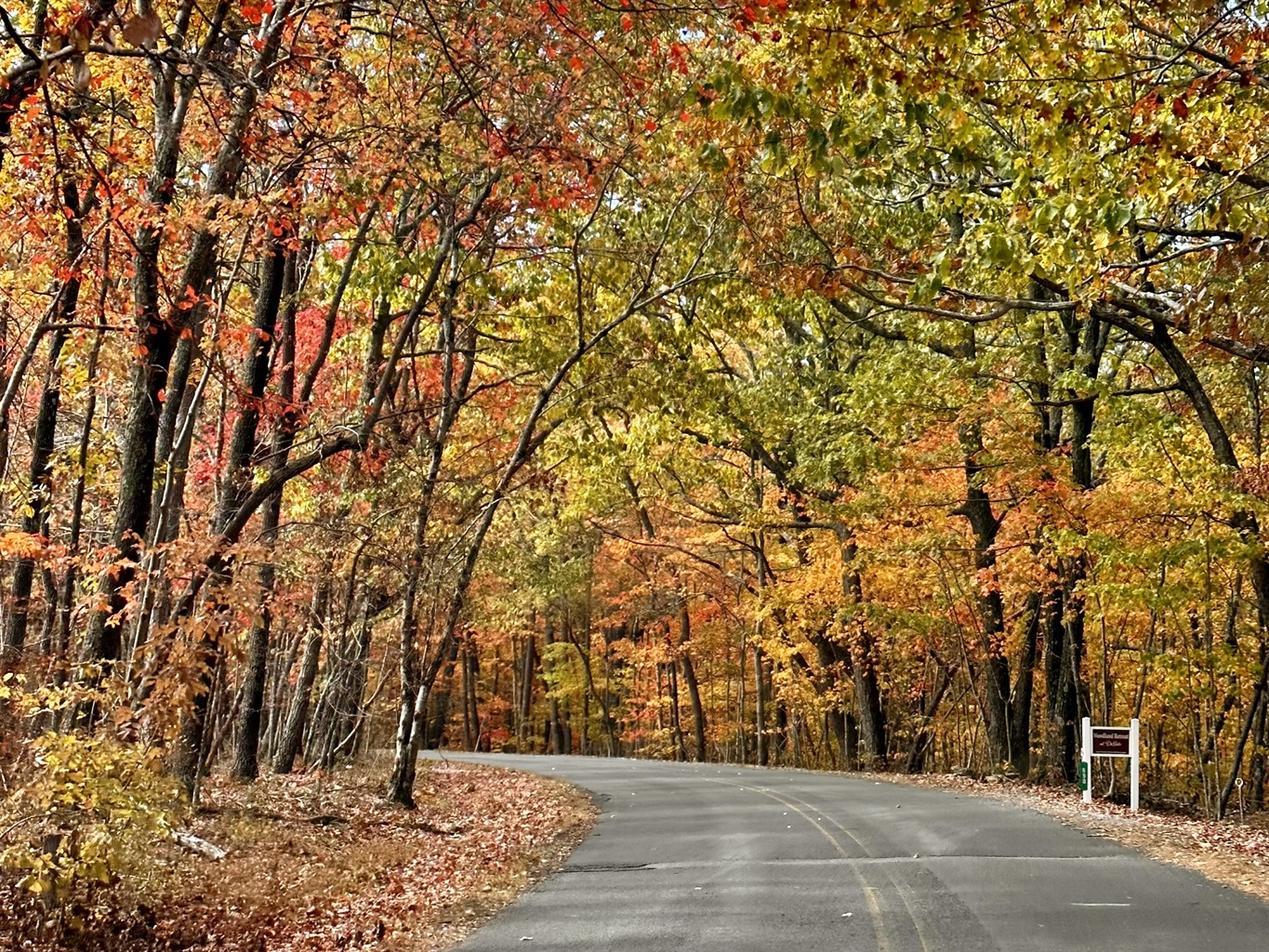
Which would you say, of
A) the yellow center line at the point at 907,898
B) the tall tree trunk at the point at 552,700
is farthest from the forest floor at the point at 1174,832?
the tall tree trunk at the point at 552,700

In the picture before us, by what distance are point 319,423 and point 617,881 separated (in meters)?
8.95

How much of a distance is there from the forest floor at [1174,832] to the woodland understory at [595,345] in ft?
6.37

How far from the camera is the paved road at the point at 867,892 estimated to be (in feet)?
26.5

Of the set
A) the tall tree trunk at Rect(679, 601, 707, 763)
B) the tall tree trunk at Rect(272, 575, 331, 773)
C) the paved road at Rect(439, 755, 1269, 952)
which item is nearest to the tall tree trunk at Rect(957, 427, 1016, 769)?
the paved road at Rect(439, 755, 1269, 952)

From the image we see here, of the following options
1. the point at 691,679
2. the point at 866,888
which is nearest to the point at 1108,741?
the point at 866,888

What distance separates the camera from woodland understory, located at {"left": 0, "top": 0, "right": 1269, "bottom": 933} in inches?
335

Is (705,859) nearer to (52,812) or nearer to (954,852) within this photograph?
(954,852)

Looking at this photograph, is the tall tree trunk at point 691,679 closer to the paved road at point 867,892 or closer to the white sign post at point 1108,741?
the white sign post at point 1108,741

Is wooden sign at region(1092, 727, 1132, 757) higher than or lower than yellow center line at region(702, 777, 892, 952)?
higher

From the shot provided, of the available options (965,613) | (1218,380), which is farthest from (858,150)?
(965,613)

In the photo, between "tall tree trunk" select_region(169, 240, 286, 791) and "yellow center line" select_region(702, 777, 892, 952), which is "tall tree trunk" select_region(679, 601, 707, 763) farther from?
"tall tree trunk" select_region(169, 240, 286, 791)

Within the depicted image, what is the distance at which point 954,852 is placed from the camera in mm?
11680

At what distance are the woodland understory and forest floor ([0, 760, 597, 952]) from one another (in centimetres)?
101

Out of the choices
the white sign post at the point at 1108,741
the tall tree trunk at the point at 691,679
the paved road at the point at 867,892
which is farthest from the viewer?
the tall tree trunk at the point at 691,679
